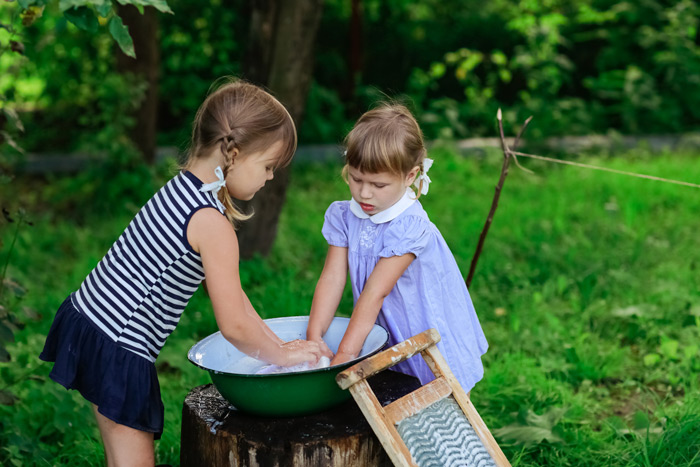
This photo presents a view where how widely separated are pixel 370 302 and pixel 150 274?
61 centimetres

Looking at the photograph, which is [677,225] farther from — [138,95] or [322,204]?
[138,95]

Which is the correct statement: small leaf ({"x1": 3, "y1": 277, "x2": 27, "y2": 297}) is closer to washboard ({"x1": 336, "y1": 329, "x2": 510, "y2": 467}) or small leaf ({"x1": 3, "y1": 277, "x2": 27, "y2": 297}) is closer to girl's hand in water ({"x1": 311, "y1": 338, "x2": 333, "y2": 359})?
girl's hand in water ({"x1": 311, "y1": 338, "x2": 333, "y2": 359})

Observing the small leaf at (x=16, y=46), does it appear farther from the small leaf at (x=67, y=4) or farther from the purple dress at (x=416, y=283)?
the purple dress at (x=416, y=283)

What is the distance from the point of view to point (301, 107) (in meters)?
4.49

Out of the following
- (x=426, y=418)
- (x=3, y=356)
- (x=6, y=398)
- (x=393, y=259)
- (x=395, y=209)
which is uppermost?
(x=395, y=209)

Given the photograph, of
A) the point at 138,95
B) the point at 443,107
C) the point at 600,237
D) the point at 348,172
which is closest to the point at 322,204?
the point at 138,95

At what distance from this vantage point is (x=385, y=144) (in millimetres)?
2113

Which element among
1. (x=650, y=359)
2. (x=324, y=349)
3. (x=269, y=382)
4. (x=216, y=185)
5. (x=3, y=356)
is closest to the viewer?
(x=269, y=382)

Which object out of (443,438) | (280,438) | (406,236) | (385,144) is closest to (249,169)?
(385,144)

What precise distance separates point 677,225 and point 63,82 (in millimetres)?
7450

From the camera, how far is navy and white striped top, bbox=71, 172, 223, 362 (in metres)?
2.00

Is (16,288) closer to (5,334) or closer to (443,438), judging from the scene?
(5,334)

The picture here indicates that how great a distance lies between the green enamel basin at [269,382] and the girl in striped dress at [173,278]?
0.12m

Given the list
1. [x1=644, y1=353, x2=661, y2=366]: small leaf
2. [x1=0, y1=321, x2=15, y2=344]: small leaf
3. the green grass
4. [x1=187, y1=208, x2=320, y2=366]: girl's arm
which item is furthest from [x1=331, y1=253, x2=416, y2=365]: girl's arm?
[x1=644, y1=353, x2=661, y2=366]: small leaf
